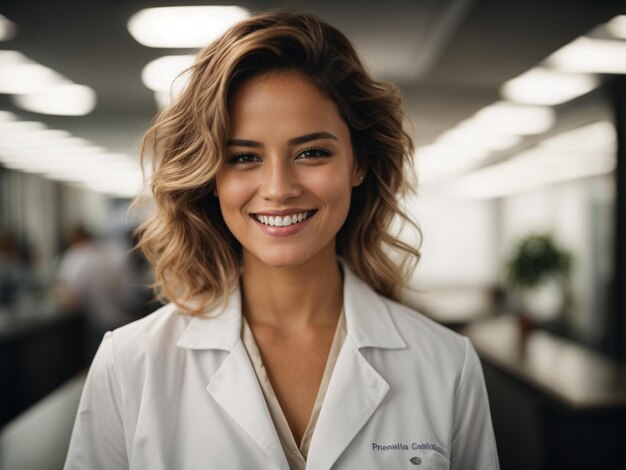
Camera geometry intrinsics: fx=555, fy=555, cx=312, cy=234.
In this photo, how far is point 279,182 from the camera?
128 centimetres

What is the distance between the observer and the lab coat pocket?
4.37ft

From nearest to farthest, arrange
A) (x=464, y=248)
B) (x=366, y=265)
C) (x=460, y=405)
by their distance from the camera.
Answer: (x=460, y=405) → (x=366, y=265) → (x=464, y=248)

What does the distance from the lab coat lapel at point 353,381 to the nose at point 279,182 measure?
41cm

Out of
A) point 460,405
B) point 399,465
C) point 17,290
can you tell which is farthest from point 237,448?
point 17,290

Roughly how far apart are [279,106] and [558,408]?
3114 millimetres

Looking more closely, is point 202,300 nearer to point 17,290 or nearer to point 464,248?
point 17,290

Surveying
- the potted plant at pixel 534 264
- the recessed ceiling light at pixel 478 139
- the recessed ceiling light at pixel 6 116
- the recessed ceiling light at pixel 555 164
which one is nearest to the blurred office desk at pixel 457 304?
the potted plant at pixel 534 264

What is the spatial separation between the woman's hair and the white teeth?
6.3 inches

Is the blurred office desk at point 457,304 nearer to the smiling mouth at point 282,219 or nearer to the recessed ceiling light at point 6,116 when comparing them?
Answer: the recessed ceiling light at point 6,116

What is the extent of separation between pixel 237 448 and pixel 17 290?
6.62 m

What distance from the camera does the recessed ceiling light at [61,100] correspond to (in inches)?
224

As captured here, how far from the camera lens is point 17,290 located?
6.91 metres

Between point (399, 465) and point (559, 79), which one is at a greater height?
point (559, 79)

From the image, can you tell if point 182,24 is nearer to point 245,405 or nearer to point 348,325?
point 348,325
